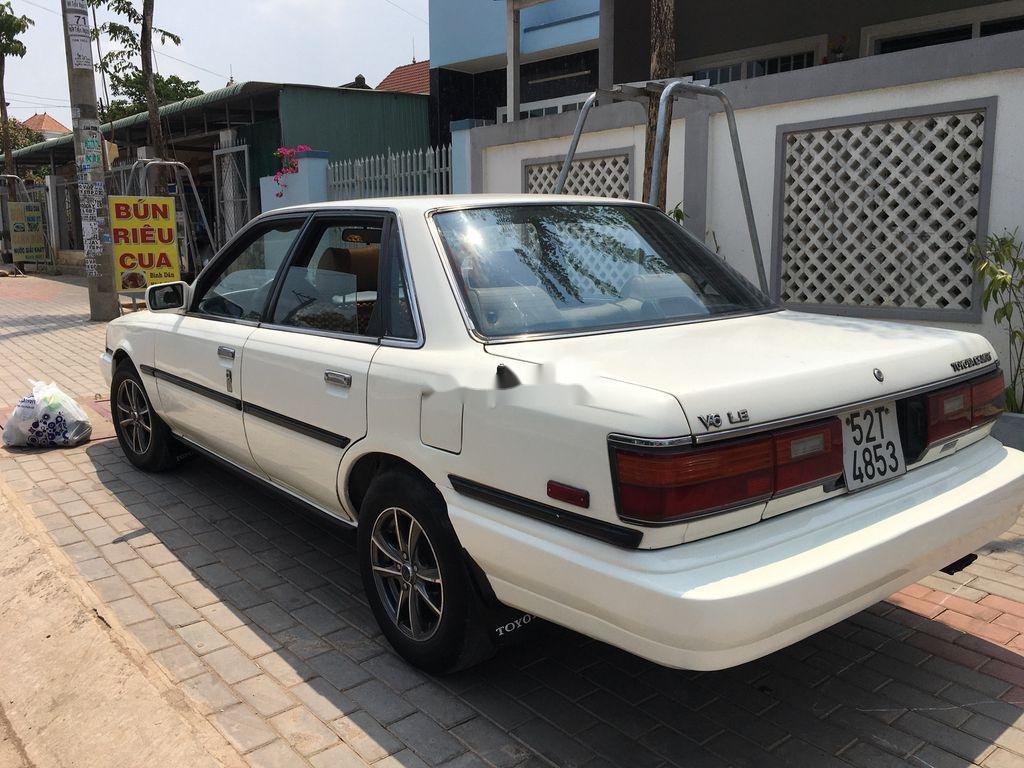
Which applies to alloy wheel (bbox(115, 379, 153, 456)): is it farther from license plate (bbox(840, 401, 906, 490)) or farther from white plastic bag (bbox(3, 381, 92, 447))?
license plate (bbox(840, 401, 906, 490))

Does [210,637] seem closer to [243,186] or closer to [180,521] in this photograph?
[180,521]

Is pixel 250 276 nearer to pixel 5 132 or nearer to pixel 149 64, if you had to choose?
pixel 149 64

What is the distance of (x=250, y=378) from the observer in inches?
153

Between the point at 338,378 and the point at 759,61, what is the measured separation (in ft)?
35.4

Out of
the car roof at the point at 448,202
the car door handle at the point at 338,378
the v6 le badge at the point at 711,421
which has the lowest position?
the car door handle at the point at 338,378

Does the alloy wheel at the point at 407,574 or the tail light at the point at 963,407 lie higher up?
the tail light at the point at 963,407

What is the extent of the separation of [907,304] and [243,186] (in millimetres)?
15397

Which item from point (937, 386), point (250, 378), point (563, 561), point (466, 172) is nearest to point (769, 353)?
point (937, 386)

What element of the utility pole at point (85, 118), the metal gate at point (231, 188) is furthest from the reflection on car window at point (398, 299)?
the metal gate at point (231, 188)

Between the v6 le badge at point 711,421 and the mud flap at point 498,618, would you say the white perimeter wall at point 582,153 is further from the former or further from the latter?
the v6 le badge at point 711,421

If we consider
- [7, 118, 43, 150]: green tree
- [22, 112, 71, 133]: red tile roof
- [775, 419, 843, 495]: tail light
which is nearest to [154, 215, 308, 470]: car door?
[775, 419, 843, 495]: tail light

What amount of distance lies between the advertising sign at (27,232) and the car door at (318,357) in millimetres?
24882

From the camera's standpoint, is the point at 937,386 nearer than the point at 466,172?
Yes

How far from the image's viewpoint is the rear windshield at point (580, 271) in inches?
119
